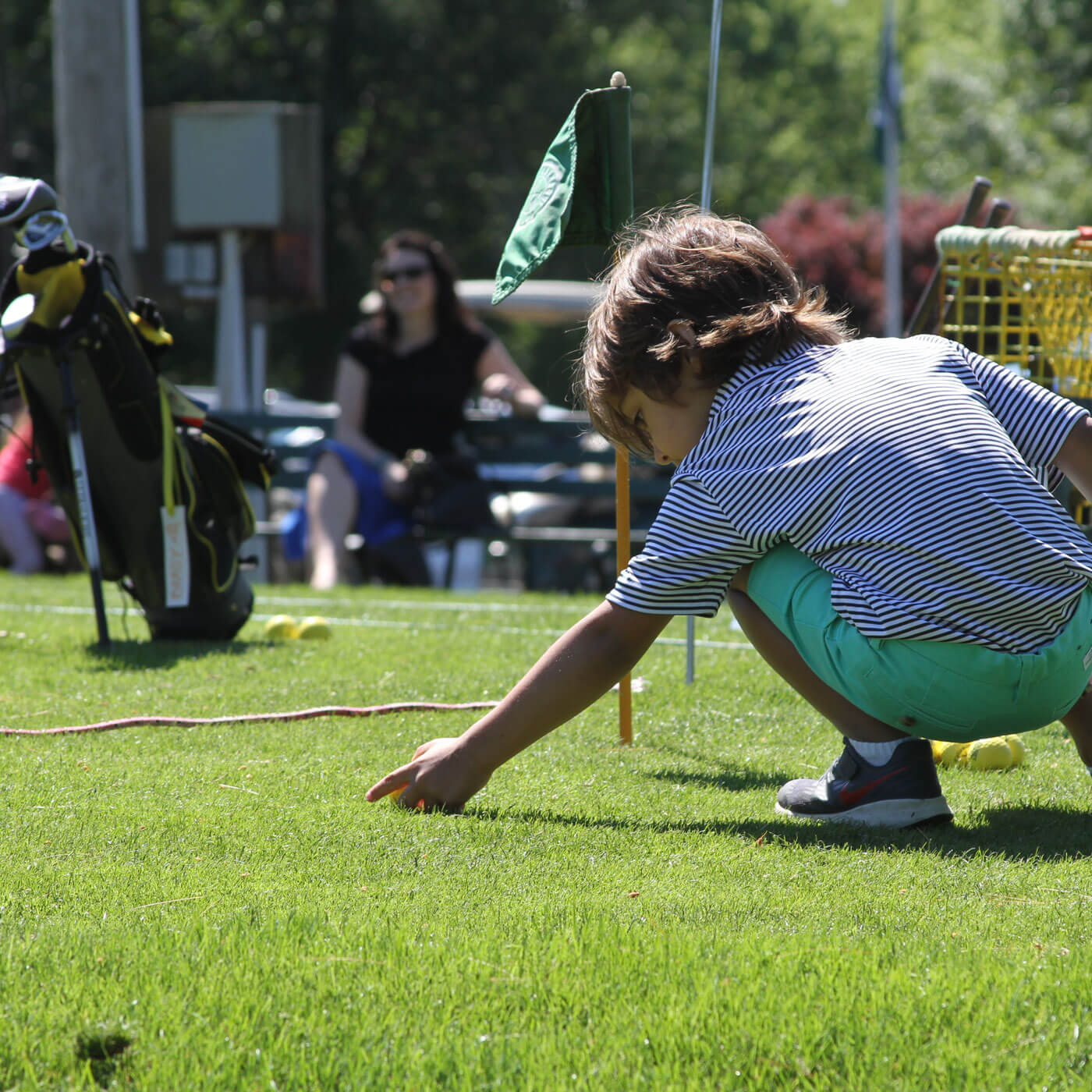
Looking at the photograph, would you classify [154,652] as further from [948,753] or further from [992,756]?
[992,756]

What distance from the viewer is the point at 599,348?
9.06 ft

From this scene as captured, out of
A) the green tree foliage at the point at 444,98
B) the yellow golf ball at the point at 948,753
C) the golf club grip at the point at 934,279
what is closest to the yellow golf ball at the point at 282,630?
the golf club grip at the point at 934,279

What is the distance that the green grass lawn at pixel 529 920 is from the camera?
1.72m

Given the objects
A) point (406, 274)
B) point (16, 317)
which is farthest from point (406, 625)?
point (406, 274)

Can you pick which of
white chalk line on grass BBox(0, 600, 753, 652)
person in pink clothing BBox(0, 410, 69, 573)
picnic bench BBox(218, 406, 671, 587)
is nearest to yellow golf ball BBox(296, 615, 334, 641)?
white chalk line on grass BBox(0, 600, 753, 652)

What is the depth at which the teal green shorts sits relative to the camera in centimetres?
256

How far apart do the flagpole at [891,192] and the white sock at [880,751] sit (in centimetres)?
1796

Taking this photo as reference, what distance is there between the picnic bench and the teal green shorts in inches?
213

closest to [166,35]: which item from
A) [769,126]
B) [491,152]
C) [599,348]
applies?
[491,152]

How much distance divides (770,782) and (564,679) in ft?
2.51

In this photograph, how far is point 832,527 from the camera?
2.57 meters

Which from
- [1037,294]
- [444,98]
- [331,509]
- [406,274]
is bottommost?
[331,509]

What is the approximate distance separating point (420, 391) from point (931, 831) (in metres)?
5.90

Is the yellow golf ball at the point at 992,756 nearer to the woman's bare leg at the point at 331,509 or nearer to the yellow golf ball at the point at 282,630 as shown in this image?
the yellow golf ball at the point at 282,630
